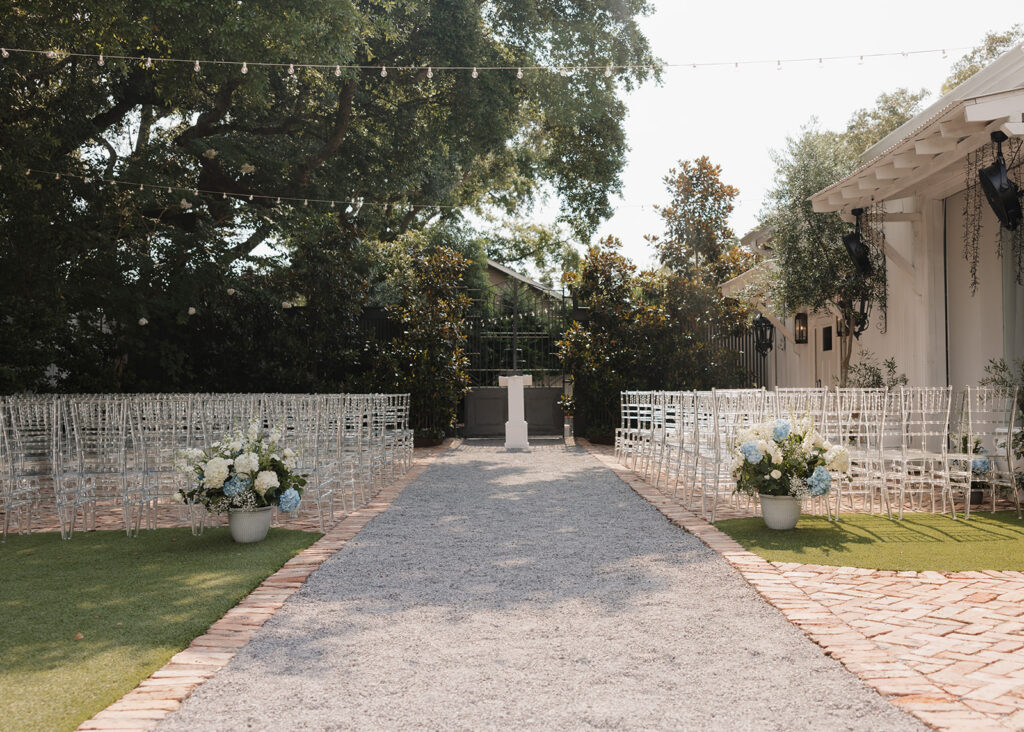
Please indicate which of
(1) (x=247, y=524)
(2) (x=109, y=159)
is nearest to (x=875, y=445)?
(1) (x=247, y=524)

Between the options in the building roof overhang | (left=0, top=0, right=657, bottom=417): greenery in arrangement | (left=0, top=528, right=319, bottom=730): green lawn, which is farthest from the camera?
(left=0, top=0, right=657, bottom=417): greenery in arrangement

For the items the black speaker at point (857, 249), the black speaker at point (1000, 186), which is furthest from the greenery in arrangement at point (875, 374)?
the black speaker at point (1000, 186)

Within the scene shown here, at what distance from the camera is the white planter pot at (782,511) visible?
5672 millimetres

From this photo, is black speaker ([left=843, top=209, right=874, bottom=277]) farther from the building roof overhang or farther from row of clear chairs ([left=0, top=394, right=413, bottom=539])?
row of clear chairs ([left=0, top=394, right=413, bottom=539])

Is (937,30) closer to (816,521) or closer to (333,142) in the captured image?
(816,521)

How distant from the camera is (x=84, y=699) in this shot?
8.89ft

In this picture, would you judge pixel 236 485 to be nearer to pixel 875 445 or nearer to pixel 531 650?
pixel 531 650

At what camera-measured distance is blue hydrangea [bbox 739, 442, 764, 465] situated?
5.55m

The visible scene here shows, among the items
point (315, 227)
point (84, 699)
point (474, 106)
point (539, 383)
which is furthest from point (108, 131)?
point (84, 699)

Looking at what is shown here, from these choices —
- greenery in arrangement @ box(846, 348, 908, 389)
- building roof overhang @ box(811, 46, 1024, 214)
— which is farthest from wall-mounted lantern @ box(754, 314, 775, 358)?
building roof overhang @ box(811, 46, 1024, 214)

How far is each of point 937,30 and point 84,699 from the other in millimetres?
9240

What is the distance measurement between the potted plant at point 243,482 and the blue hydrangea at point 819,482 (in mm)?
3458

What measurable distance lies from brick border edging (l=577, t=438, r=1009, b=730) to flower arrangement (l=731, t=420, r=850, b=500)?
495 millimetres

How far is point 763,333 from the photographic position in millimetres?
14711
